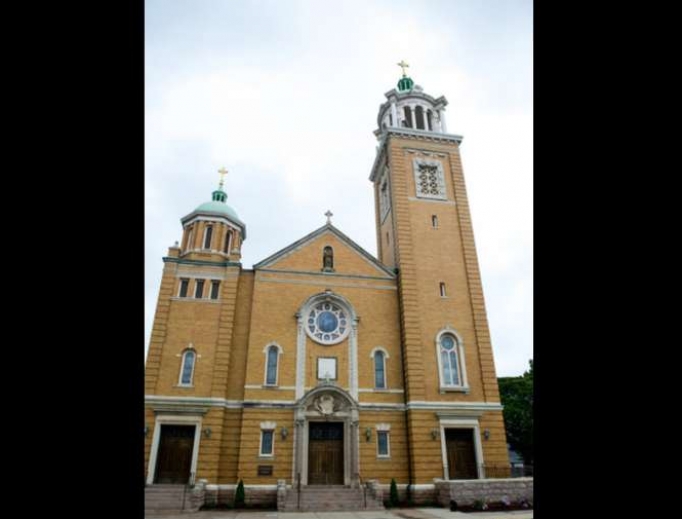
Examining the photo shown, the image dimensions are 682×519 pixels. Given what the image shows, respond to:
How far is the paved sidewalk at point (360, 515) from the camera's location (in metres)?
15.8

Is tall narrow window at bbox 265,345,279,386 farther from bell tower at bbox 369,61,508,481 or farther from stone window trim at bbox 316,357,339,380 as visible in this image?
bell tower at bbox 369,61,508,481

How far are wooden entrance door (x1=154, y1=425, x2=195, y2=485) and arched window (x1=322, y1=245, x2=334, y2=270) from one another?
Answer: 36.9 feet

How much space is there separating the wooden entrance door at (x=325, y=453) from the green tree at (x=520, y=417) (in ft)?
84.5

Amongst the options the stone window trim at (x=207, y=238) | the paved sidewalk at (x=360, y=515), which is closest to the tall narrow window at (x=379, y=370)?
the paved sidewalk at (x=360, y=515)

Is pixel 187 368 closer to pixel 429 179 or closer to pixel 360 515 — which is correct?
pixel 360 515

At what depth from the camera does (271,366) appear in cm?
2203

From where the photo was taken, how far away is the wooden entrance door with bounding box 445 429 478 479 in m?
20.7

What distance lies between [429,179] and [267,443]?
1875cm

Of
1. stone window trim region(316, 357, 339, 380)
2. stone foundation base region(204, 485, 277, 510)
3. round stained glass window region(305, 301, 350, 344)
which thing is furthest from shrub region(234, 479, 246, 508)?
round stained glass window region(305, 301, 350, 344)

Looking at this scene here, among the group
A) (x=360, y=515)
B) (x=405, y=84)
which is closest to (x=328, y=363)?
(x=360, y=515)

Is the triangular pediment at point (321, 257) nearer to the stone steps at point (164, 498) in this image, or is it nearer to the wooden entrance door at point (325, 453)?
the wooden entrance door at point (325, 453)

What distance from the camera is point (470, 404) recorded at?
21.9 meters
